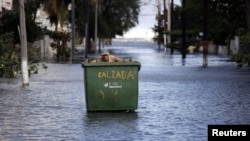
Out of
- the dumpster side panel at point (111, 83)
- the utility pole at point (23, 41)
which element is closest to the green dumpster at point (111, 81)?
the dumpster side panel at point (111, 83)

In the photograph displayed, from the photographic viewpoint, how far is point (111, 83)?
1380 cm

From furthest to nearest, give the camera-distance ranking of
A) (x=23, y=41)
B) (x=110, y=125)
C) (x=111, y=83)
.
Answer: (x=23, y=41)
(x=111, y=83)
(x=110, y=125)

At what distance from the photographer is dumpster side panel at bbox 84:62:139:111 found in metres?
13.8

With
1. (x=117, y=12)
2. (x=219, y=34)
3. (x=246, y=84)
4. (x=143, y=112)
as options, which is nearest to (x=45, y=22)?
(x=117, y=12)

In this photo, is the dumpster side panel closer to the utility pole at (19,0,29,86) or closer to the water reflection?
the water reflection

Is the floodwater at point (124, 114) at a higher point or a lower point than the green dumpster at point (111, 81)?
lower

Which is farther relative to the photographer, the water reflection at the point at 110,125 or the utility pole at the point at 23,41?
the utility pole at the point at 23,41

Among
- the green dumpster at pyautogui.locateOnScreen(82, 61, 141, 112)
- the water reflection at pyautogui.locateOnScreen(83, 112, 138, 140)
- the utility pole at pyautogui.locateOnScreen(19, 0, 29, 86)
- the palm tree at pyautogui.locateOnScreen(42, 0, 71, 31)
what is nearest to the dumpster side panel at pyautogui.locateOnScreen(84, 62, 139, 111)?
the green dumpster at pyautogui.locateOnScreen(82, 61, 141, 112)

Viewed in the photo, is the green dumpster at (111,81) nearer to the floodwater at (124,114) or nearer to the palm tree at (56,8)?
the floodwater at (124,114)

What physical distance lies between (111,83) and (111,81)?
4 centimetres

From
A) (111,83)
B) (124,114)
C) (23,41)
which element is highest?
(23,41)

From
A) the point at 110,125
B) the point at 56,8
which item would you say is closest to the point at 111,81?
the point at 110,125

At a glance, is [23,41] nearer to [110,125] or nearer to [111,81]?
[111,81]

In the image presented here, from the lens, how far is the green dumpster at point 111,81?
13.8 metres
